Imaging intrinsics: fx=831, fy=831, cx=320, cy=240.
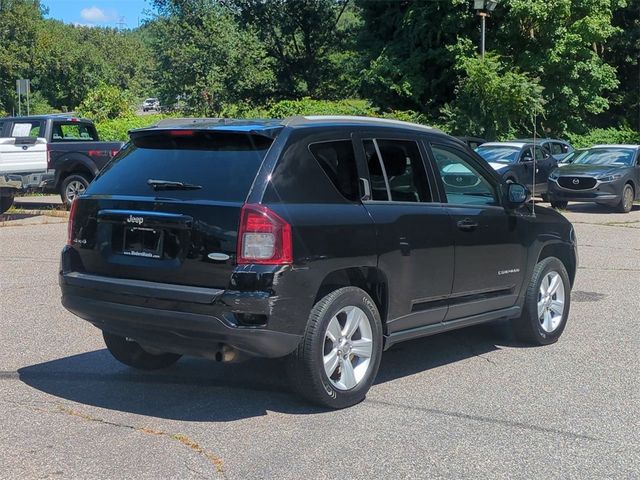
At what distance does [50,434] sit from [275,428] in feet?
4.34

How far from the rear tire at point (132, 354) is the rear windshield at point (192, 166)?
118cm

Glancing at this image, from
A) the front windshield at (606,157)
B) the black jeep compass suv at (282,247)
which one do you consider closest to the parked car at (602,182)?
the front windshield at (606,157)

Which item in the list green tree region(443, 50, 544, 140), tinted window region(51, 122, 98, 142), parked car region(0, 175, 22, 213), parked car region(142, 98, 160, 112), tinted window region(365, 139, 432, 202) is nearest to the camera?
tinted window region(365, 139, 432, 202)

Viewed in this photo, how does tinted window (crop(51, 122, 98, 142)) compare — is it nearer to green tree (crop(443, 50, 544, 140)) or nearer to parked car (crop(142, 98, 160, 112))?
green tree (crop(443, 50, 544, 140))

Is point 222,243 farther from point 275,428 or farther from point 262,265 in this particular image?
point 275,428

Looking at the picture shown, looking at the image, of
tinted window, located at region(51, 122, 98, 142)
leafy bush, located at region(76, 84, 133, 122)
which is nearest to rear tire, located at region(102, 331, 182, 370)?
tinted window, located at region(51, 122, 98, 142)

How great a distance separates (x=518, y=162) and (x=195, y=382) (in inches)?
680

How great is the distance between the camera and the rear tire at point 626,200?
2045 centimetres

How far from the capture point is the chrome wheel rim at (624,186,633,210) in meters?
20.5

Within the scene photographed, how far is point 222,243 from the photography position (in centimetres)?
493

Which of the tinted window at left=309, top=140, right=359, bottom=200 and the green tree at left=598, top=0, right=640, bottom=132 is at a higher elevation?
the green tree at left=598, top=0, right=640, bottom=132

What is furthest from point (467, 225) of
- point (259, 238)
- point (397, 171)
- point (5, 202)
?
point (5, 202)

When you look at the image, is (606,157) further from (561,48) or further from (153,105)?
(153,105)

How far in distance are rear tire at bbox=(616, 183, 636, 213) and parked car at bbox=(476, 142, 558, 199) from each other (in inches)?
85.9
